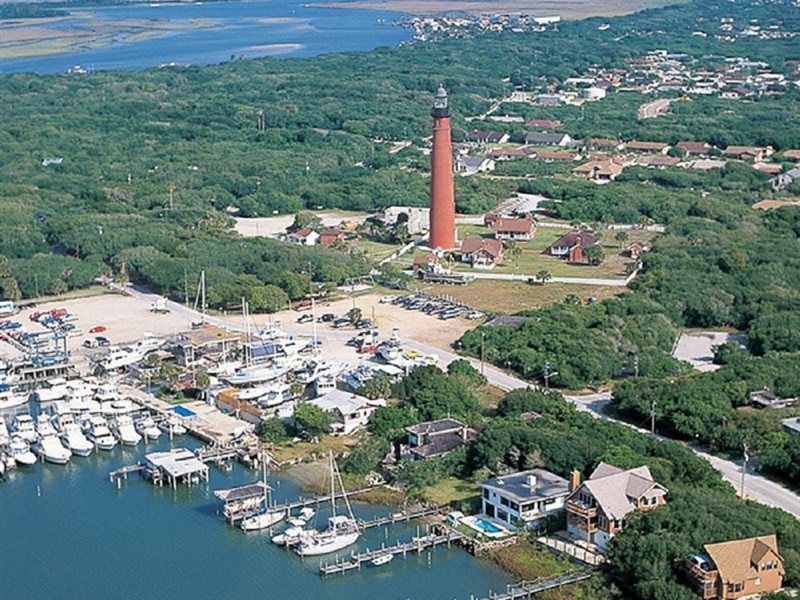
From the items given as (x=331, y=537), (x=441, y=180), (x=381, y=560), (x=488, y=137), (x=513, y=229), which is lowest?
(x=488, y=137)

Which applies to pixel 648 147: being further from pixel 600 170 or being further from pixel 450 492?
pixel 450 492

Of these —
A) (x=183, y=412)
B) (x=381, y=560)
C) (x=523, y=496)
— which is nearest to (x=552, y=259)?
(x=183, y=412)

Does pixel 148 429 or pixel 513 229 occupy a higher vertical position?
pixel 148 429

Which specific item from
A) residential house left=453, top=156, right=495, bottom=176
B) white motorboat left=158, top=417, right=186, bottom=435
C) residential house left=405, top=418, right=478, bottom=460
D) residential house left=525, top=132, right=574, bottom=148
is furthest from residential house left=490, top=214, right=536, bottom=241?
residential house left=525, top=132, right=574, bottom=148

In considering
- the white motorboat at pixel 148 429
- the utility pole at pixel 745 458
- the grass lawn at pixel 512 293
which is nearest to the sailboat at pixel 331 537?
the white motorboat at pixel 148 429

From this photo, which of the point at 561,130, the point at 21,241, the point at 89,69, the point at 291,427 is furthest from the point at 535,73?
the point at 291,427

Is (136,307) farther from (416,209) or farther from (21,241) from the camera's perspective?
(416,209)

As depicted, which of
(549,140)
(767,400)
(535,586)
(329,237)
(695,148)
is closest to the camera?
(535,586)
